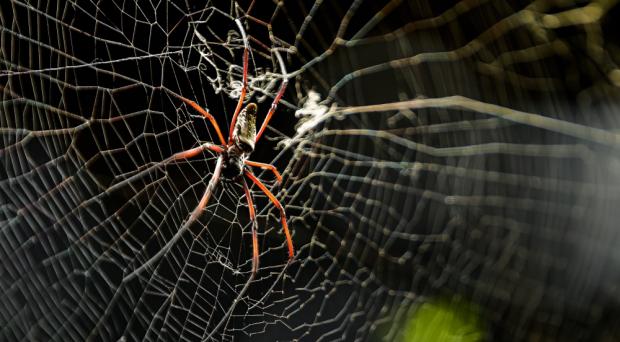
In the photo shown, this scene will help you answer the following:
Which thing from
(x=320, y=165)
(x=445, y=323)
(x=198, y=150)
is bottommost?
(x=445, y=323)

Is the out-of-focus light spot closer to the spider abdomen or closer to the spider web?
the spider web

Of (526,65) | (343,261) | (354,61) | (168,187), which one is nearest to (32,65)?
(168,187)

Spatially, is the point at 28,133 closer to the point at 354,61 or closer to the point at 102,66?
the point at 102,66

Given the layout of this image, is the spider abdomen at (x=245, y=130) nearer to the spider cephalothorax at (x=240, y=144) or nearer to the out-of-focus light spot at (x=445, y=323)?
the spider cephalothorax at (x=240, y=144)

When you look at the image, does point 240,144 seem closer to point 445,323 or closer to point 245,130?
point 245,130

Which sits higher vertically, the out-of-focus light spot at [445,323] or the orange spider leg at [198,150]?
the orange spider leg at [198,150]

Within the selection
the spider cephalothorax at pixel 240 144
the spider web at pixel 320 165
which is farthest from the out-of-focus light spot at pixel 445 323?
the spider cephalothorax at pixel 240 144

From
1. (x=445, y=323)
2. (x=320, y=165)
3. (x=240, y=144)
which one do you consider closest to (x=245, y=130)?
(x=240, y=144)

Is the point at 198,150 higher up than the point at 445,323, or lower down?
higher up

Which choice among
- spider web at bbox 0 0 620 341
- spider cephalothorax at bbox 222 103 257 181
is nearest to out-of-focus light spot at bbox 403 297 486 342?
spider web at bbox 0 0 620 341
